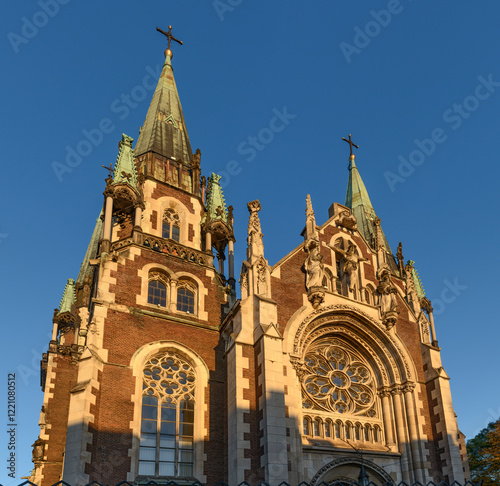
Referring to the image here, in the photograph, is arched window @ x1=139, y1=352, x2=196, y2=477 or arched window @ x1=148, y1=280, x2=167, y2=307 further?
arched window @ x1=148, y1=280, x2=167, y2=307

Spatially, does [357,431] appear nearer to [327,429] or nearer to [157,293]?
[327,429]

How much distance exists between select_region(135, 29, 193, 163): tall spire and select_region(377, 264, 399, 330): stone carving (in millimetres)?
12906

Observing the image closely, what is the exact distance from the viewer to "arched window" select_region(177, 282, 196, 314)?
24219 mm

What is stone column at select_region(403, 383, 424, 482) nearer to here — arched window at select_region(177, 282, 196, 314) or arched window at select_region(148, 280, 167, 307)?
arched window at select_region(177, 282, 196, 314)

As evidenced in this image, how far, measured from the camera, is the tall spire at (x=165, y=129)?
30672mm

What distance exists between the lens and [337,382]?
23859 millimetres

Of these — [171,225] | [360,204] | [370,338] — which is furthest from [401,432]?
[360,204]

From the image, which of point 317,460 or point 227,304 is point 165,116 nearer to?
point 227,304

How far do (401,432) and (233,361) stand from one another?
866 centimetres

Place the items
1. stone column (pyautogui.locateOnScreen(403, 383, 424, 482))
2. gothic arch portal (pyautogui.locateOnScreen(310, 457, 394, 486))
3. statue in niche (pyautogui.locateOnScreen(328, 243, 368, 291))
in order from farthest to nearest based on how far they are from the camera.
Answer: statue in niche (pyautogui.locateOnScreen(328, 243, 368, 291)) → stone column (pyautogui.locateOnScreen(403, 383, 424, 482)) → gothic arch portal (pyautogui.locateOnScreen(310, 457, 394, 486))

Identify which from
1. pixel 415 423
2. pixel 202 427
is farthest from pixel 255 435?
pixel 415 423

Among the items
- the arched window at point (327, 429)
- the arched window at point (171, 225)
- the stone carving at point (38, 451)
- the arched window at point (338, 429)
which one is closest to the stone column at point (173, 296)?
the arched window at point (171, 225)

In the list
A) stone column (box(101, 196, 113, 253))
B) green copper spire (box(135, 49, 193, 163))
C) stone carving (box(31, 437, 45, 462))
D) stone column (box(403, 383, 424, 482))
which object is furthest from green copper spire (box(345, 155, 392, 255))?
stone carving (box(31, 437, 45, 462))

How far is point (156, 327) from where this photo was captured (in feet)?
73.2
